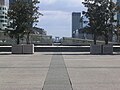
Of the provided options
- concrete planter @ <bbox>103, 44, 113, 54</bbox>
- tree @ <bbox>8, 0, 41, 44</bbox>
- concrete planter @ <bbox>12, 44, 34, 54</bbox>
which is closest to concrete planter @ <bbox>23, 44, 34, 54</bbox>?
concrete planter @ <bbox>12, 44, 34, 54</bbox>

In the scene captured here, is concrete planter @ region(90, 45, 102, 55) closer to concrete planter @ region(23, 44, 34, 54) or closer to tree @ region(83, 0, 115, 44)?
tree @ region(83, 0, 115, 44)

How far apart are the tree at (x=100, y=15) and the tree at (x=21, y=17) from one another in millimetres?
5480

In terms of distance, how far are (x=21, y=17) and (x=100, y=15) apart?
7.99m

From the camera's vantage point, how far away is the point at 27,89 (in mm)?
11500

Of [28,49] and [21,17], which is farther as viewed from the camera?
[21,17]

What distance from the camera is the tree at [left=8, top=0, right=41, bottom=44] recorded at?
3800cm

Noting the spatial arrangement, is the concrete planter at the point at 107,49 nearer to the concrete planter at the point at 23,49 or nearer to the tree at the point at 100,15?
the tree at the point at 100,15

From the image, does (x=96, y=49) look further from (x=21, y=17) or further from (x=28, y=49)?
(x=21, y=17)

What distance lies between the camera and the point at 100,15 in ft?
124

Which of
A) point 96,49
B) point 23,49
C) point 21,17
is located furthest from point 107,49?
point 21,17

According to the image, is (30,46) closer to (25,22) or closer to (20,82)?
(25,22)

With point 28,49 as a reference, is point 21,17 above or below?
above

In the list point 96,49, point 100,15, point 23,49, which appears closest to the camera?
point 23,49

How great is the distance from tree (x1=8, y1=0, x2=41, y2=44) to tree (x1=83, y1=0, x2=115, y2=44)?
18.0ft
